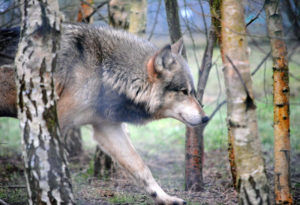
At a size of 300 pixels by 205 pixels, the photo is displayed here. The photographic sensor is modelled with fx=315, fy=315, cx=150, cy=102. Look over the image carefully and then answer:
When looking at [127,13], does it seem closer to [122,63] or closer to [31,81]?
[122,63]

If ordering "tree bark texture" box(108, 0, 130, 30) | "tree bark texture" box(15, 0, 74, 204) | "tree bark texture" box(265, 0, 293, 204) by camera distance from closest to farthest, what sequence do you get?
"tree bark texture" box(15, 0, 74, 204) → "tree bark texture" box(265, 0, 293, 204) → "tree bark texture" box(108, 0, 130, 30)

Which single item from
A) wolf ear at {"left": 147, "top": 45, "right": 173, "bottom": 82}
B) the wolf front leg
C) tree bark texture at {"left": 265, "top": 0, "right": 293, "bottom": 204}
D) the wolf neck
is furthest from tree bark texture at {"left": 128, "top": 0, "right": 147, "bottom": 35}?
tree bark texture at {"left": 265, "top": 0, "right": 293, "bottom": 204}

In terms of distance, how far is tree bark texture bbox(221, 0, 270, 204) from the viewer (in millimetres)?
2412

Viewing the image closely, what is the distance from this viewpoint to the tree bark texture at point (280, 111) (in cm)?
293

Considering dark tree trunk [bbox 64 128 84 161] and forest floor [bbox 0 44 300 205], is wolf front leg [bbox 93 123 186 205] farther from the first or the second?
dark tree trunk [bbox 64 128 84 161]

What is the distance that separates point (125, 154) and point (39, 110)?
5.77 feet

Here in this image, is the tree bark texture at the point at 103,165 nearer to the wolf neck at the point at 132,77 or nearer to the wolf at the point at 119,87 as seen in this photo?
the wolf at the point at 119,87

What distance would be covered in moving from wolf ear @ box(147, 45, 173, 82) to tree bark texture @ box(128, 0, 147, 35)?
6.33 ft

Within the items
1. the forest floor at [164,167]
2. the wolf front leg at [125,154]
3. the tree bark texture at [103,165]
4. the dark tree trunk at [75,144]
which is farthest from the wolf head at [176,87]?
the dark tree trunk at [75,144]

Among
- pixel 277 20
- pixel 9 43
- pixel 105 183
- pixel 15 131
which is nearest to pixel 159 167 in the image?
pixel 105 183

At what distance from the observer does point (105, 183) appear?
4988 millimetres

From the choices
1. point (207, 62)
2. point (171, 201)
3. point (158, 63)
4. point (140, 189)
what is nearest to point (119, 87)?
point (158, 63)

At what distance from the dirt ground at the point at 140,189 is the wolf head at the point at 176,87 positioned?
39.1 inches

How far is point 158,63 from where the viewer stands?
152 inches
